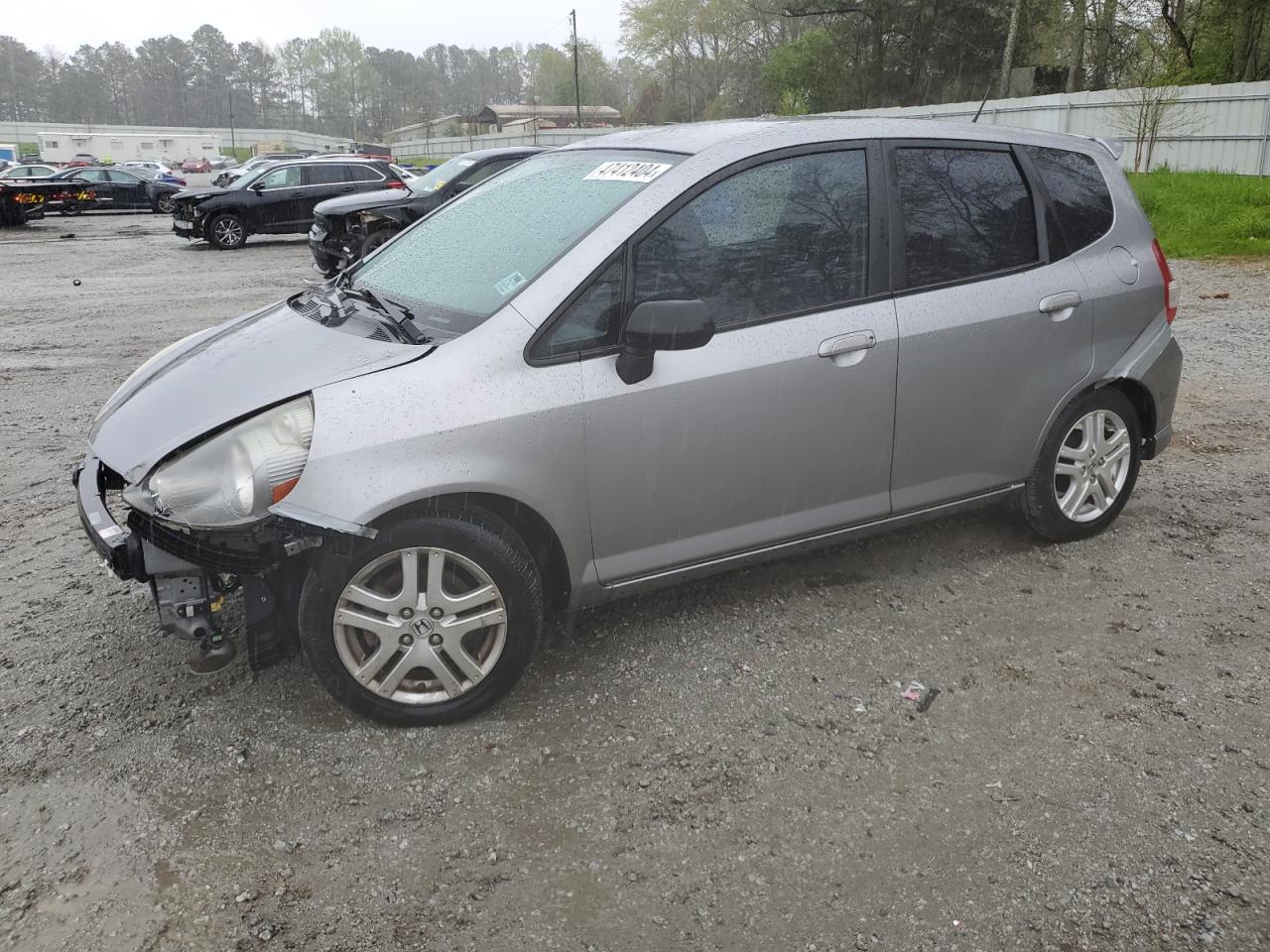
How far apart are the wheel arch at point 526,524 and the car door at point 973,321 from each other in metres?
1.36

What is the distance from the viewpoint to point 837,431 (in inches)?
145

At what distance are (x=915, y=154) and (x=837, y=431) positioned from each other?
1.14 m

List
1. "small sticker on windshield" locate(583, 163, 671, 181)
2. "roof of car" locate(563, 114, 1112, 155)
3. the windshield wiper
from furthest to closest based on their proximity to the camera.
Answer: "roof of car" locate(563, 114, 1112, 155) < "small sticker on windshield" locate(583, 163, 671, 181) < the windshield wiper

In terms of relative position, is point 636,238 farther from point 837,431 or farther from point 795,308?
point 837,431

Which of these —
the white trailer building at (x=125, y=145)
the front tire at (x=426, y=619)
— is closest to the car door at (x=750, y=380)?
the front tire at (x=426, y=619)

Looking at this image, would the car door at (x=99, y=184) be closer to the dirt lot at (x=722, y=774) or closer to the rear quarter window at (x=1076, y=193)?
the dirt lot at (x=722, y=774)

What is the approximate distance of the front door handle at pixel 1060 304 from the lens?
411 cm

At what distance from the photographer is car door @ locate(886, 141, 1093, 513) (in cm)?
384

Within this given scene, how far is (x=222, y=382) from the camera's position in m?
3.29

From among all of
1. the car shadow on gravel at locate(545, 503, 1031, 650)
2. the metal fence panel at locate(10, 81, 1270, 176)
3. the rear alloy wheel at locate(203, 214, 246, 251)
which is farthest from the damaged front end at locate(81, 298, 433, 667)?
the rear alloy wheel at locate(203, 214, 246, 251)

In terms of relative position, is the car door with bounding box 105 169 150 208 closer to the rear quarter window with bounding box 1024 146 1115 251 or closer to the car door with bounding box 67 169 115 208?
the car door with bounding box 67 169 115 208

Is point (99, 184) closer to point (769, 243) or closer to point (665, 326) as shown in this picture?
point (769, 243)

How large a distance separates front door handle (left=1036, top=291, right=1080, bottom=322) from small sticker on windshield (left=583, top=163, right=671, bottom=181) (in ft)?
5.40

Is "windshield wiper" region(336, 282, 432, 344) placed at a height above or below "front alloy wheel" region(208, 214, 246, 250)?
above
